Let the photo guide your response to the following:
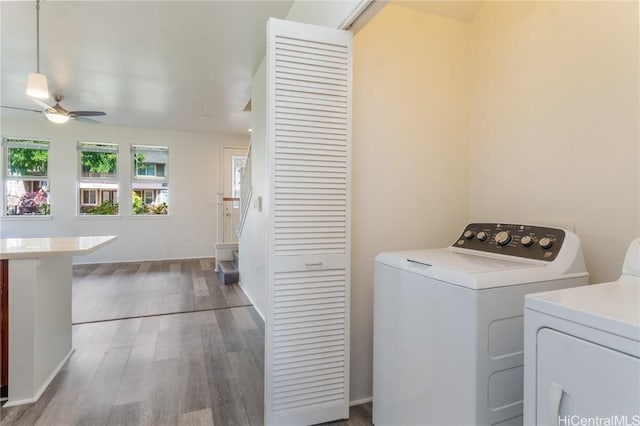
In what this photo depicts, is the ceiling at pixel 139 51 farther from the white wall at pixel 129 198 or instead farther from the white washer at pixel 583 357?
the white washer at pixel 583 357

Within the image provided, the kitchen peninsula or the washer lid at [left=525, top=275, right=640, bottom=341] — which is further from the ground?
the washer lid at [left=525, top=275, right=640, bottom=341]

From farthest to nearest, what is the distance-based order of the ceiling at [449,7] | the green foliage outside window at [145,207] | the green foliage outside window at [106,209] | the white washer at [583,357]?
the green foliage outside window at [145,207] < the green foliage outside window at [106,209] < the ceiling at [449,7] < the white washer at [583,357]

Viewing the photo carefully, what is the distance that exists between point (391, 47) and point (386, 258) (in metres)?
1.27

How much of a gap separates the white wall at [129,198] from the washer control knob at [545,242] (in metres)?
6.20

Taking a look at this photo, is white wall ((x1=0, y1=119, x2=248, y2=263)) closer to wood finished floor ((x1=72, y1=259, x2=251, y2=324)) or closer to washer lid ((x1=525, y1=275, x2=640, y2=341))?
wood finished floor ((x1=72, y1=259, x2=251, y2=324))

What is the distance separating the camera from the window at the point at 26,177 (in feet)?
18.7

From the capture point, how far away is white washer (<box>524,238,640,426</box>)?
0.73m

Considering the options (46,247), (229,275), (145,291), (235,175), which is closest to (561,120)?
(46,247)

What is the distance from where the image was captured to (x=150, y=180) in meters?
6.47

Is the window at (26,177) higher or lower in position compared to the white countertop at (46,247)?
higher

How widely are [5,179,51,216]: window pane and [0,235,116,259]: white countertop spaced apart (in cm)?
443

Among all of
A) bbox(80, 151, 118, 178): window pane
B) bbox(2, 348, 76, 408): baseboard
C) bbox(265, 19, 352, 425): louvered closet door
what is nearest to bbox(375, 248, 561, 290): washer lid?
bbox(265, 19, 352, 425): louvered closet door

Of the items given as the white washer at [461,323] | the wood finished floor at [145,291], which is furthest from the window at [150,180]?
the white washer at [461,323]

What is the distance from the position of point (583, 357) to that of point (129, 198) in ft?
23.0
